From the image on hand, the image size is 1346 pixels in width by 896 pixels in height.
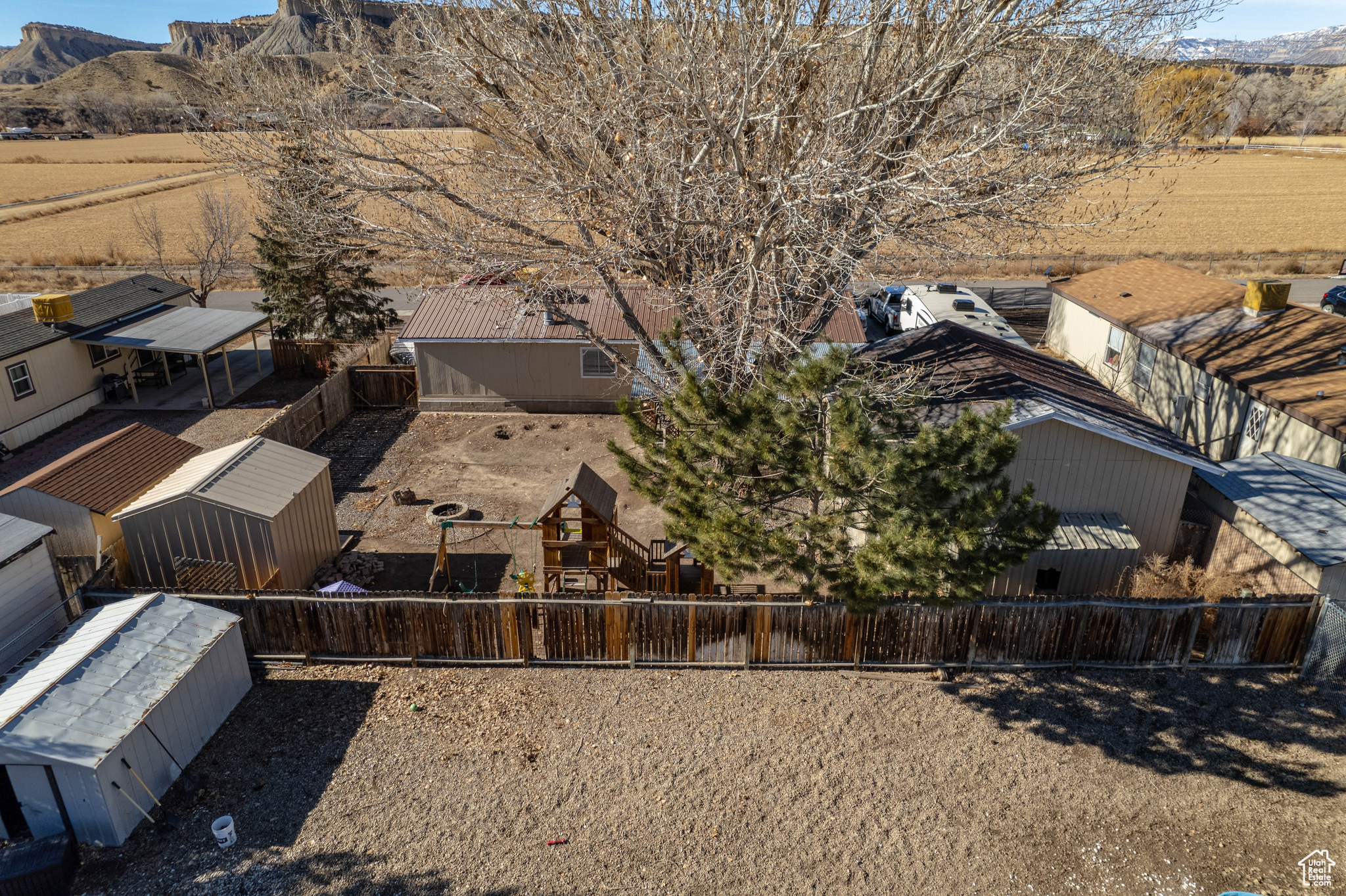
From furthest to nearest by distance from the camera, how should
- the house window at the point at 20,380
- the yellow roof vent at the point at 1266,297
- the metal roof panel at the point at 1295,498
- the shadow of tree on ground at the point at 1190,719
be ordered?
the house window at the point at 20,380, the yellow roof vent at the point at 1266,297, the metal roof panel at the point at 1295,498, the shadow of tree on ground at the point at 1190,719

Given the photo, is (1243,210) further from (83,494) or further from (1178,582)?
(83,494)

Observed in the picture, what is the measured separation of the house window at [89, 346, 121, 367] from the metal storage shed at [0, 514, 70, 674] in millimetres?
14910

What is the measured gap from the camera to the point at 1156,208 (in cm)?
5875

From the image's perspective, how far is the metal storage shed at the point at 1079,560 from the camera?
13.4m

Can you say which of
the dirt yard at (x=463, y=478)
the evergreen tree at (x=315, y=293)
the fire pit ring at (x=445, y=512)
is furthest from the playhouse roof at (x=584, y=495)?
the evergreen tree at (x=315, y=293)

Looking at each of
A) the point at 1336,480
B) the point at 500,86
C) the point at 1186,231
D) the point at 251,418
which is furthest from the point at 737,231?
the point at 1186,231

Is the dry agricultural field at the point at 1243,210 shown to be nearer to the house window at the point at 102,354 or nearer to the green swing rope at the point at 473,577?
the green swing rope at the point at 473,577

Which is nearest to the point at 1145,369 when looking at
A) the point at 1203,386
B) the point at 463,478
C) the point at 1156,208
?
the point at 1203,386

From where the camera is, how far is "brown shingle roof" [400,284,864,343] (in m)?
22.9

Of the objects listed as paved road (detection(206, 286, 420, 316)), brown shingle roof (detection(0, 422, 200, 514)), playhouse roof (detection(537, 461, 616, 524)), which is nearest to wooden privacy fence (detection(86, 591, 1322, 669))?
playhouse roof (detection(537, 461, 616, 524))

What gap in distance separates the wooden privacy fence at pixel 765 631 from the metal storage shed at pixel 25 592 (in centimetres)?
65

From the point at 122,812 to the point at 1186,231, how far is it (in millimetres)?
59266

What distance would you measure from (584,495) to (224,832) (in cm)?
665

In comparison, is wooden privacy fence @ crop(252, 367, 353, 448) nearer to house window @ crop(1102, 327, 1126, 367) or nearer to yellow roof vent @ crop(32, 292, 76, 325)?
yellow roof vent @ crop(32, 292, 76, 325)
